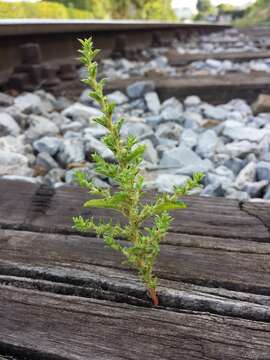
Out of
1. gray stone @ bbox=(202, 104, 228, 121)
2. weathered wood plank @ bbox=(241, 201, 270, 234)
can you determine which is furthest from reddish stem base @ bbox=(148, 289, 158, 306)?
gray stone @ bbox=(202, 104, 228, 121)

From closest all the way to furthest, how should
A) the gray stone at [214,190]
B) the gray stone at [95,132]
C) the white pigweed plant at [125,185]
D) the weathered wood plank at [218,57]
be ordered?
1. the white pigweed plant at [125,185]
2. the gray stone at [214,190]
3. the gray stone at [95,132]
4. the weathered wood plank at [218,57]

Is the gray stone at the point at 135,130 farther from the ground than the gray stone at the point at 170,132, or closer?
farther from the ground

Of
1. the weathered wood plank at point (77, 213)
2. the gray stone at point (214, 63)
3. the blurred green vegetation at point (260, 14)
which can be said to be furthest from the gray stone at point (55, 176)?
the blurred green vegetation at point (260, 14)

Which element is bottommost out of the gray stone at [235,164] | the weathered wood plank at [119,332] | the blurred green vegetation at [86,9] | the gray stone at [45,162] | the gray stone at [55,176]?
the gray stone at [235,164]

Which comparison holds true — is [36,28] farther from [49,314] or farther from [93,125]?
[49,314]

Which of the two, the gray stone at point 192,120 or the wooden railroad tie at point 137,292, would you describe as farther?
the gray stone at point 192,120

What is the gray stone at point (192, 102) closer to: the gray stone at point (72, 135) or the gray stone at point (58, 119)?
the gray stone at point (58, 119)

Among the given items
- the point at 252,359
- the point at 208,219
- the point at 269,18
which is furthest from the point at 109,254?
the point at 269,18
